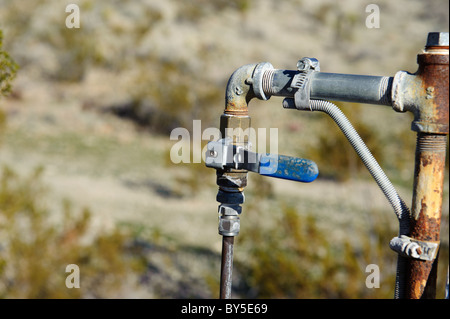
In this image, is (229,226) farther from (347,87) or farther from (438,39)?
(438,39)

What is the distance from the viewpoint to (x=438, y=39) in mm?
1327

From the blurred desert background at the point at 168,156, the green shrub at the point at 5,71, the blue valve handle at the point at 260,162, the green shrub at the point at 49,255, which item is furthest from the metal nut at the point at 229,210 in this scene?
the green shrub at the point at 49,255

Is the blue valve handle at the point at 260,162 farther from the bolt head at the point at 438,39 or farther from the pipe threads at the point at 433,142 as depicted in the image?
the bolt head at the point at 438,39

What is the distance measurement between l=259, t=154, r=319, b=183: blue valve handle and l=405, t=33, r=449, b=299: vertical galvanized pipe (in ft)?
0.92

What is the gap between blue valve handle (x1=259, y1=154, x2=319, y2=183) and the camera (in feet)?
4.58

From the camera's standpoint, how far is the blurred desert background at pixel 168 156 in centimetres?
502

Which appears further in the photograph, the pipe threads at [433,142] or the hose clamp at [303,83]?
the hose clamp at [303,83]

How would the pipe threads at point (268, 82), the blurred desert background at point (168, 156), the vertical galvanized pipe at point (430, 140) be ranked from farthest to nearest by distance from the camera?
the blurred desert background at point (168, 156) → the pipe threads at point (268, 82) → the vertical galvanized pipe at point (430, 140)

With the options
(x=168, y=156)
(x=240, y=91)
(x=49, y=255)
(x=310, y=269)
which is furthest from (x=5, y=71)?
(x=168, y=156)

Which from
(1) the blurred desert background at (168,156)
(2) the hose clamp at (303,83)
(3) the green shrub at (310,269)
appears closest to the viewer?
(2) the hose clamp at (303,83)

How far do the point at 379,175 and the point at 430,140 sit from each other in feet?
0.53

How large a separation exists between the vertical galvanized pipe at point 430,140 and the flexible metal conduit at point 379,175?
0.11 feet
